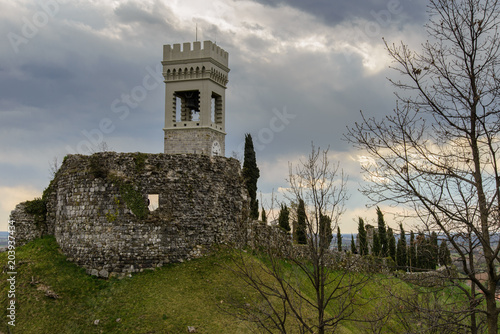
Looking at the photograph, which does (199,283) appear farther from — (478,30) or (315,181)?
(478,30)

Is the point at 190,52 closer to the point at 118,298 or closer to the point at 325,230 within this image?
the point at 118,298

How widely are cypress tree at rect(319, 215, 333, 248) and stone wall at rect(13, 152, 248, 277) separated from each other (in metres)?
8.87

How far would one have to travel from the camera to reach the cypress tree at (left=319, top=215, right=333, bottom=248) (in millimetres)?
9512

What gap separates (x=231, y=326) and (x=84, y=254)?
7022 mm

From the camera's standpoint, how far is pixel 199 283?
53.2 ft

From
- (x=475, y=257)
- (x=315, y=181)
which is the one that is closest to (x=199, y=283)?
(x=315, y=181)

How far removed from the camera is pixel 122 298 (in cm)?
1521

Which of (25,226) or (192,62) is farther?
(192,62)

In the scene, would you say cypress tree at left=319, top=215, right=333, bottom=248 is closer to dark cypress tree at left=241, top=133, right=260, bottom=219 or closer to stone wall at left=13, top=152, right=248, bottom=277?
stone wall at left=13, top=152, right=248, bottom=277

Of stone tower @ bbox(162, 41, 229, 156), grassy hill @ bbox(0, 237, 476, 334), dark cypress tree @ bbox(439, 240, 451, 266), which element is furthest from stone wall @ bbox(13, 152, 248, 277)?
stone tower @ bbox(162, 41, 229, 156)

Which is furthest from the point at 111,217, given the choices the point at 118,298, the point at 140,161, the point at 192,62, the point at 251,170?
the point at 192,62

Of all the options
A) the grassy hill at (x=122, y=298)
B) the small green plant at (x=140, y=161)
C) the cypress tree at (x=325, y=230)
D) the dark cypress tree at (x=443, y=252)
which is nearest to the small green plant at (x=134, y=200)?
the small green plant at (x=140, y=161)

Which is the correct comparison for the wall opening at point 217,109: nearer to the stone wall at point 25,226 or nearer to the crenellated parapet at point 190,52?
the crenellated parapet at point 190,52

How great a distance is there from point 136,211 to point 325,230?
32.3 feet
